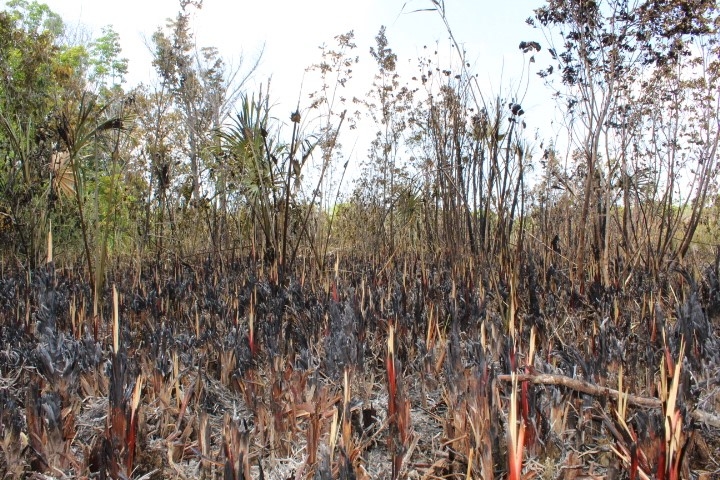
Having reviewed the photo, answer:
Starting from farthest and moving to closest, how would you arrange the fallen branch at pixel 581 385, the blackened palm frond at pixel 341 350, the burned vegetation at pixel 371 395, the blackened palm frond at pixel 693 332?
the blackened palm frond at pixel 341 350
the blackened palm frond at pixel 693 332
the fallen branch at pixel 581 385
the burned vegetation at pixel 371 395

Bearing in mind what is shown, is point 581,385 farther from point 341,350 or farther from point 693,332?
point 341,350

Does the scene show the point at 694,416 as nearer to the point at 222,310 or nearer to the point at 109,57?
the point at 222,310

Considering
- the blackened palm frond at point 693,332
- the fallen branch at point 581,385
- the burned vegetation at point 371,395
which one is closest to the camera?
the burned vegetation at point 371,395

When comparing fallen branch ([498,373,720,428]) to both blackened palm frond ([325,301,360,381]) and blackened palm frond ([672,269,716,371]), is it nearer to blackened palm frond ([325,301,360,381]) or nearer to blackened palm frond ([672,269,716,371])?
blackened palm frond ([672,269,716,371])

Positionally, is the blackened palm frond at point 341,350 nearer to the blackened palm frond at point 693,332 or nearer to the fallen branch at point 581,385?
the fallen branch at point 581,385

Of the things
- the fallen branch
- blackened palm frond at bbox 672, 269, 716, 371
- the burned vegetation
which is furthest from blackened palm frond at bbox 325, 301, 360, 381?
blackened palm frond at bbox 672, 269, 716, 371

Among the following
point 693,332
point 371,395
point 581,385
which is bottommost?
point 371,395

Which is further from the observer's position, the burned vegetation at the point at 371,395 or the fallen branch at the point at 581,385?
the fallen branch at the point at 581,385

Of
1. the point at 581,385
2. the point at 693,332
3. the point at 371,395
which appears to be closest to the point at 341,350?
the point at 371,395

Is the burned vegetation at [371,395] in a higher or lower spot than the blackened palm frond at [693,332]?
lower

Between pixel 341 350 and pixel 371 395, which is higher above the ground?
pixel 341 350

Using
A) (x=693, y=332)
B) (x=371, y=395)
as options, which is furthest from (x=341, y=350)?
(x=693, y=332)

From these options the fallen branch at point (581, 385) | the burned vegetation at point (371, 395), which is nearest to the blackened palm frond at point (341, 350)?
the burned vegetation at point (371, 395)

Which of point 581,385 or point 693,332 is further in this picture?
point 693,332
